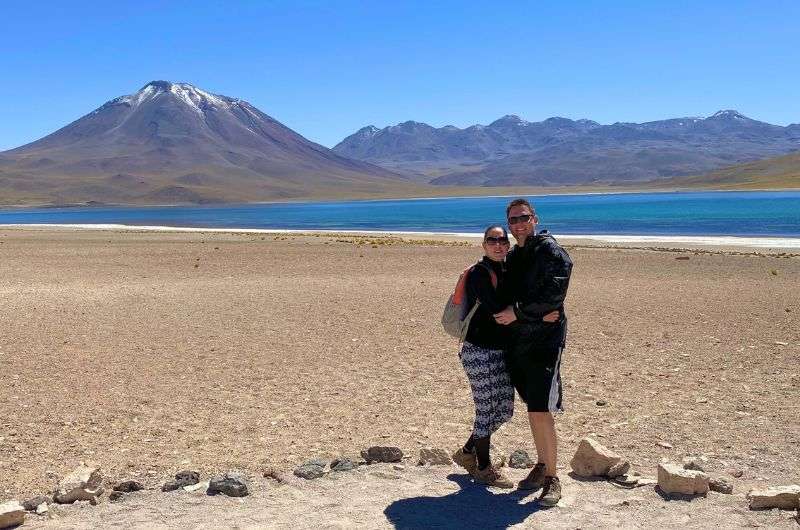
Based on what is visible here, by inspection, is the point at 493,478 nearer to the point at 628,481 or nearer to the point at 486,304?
the point at 628,481

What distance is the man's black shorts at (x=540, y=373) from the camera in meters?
4.62

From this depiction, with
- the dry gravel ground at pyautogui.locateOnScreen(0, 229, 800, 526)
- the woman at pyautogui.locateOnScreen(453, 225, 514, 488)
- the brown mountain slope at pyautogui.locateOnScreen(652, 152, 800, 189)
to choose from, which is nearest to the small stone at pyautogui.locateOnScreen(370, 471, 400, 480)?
the dry gravel ground at pyautogui.locateOnScreen(0, 229, 800, 526)

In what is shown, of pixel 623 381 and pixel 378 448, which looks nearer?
pixel 378 448

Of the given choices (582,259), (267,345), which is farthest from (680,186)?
(267,345)

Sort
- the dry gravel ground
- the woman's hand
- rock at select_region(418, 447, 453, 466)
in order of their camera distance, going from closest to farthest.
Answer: the woman's hand → rock at select_region(418, 447, 453, 466) → the dry gravel ground

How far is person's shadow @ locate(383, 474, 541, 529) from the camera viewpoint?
4.46 metres

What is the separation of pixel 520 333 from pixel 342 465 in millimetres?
1532

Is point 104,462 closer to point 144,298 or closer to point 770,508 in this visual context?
point 770,508

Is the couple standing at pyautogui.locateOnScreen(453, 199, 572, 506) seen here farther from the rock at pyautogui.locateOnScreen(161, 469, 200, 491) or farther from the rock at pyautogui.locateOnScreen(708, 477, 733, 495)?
the rock at pyautogui.locateOnScreen(161, 469, 200, 491)

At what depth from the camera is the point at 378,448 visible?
545 cm

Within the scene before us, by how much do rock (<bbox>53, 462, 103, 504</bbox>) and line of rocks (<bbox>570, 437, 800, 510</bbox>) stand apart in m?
2.89

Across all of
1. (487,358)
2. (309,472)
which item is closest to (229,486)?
(309,472)

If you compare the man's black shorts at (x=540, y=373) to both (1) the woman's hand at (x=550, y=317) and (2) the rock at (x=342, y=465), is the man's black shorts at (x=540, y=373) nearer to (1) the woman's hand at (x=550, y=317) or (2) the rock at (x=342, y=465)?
(1) the woman's hand at (x=550, y=317)

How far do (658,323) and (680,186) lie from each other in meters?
194
